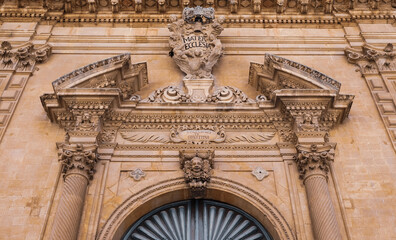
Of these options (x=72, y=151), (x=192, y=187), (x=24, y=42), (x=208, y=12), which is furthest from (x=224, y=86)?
(x=24, y=42)

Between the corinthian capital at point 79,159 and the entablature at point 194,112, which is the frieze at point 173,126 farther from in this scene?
the corinthian capital at point 79,159

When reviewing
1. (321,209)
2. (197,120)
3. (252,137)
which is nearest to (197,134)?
(197,120)

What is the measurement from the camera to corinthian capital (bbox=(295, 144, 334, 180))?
9805 mm

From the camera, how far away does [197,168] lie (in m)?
9.94

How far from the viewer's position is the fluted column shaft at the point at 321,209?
8.67 m

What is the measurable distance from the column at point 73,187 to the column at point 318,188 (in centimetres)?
425

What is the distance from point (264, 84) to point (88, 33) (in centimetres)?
528

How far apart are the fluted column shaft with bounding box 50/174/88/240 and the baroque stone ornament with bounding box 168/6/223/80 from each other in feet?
13.4

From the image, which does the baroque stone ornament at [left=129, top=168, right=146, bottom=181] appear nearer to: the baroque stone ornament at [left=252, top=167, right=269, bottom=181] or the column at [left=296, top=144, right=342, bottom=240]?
the baroque stone ornament at [left=252, top=167, right=269, bottom=181]

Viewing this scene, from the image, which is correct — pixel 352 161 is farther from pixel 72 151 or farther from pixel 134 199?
pixel 72 151

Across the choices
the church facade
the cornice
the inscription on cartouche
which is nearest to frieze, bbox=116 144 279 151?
the church facade

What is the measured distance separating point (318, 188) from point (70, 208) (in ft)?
15.3

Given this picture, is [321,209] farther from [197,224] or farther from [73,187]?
[73,187]

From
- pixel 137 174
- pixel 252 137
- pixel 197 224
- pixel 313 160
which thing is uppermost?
pixel 252 137
